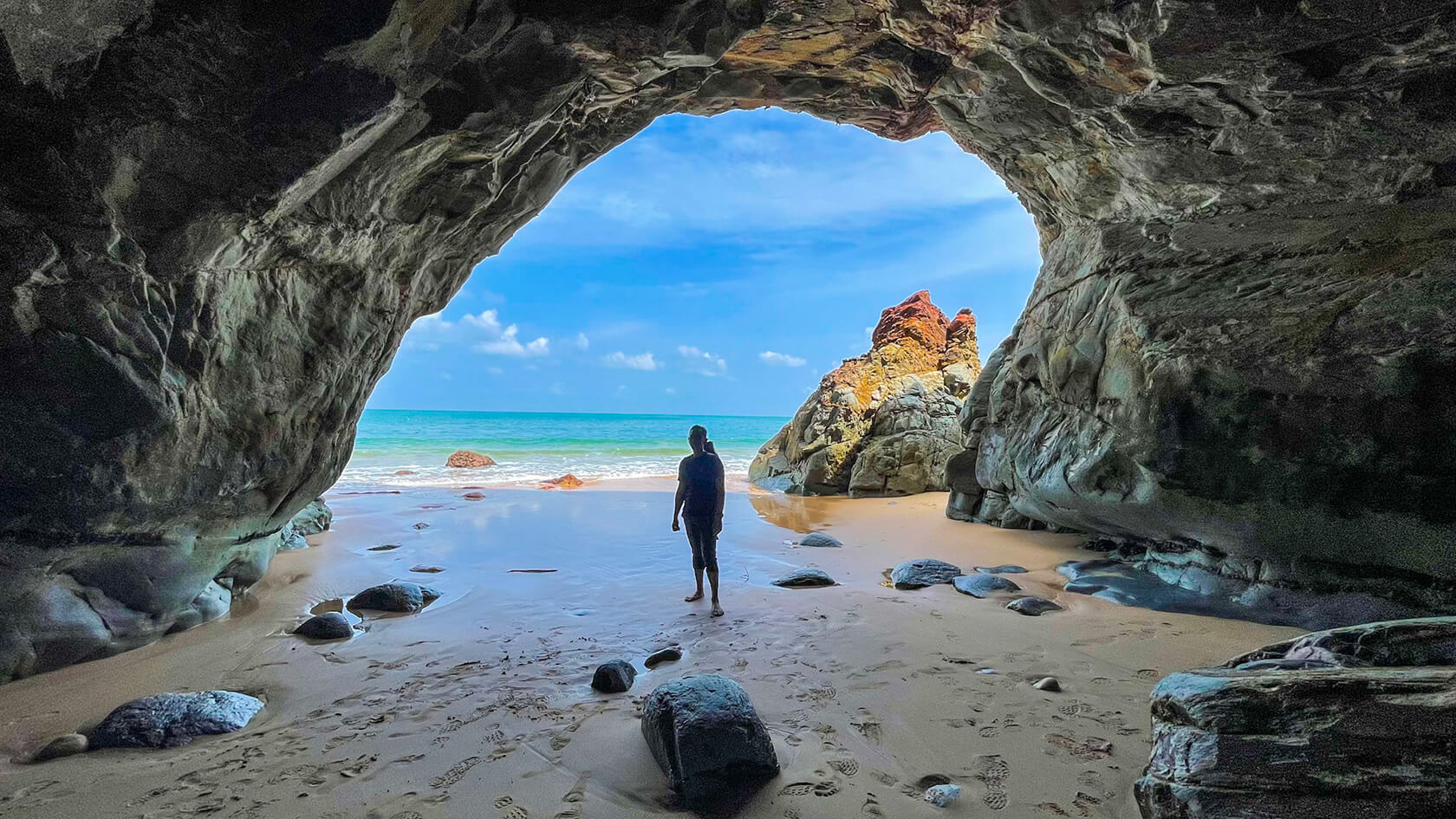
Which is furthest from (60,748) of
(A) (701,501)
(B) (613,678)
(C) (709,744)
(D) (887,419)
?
(D) (887,419)

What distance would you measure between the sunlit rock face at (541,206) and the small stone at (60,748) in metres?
1.37

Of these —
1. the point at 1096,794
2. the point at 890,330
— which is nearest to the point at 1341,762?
the point at 1096,794

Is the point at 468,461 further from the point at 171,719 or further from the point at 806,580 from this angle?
the point at 171,719

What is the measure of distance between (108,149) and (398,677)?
3539mm

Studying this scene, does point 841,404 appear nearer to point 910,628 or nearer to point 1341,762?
point 910,628

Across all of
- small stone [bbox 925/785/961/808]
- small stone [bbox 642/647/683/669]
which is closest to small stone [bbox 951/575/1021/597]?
small stone [bbox 642/647/683/669]

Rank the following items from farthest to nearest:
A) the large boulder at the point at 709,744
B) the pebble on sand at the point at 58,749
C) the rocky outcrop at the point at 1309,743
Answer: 1. the pebble on sand at the point at 58,749
2. the large boulder at the point at 709,744
3. the rocky outcrop at the point at 1309,743

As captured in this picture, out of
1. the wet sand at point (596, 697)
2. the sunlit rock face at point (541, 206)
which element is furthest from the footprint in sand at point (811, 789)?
the sunlit rock face at point (541, 206)

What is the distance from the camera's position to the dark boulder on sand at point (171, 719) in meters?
3.34

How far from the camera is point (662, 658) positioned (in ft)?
14.9

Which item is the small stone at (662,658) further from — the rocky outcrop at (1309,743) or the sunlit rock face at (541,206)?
the sunlit rock face at (541,206)

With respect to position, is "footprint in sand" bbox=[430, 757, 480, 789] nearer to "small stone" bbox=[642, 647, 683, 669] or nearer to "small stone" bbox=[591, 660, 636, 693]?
"small stone" bbox=[591, 660, 636, 693]

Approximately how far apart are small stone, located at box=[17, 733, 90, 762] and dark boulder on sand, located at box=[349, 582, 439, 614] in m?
2.55

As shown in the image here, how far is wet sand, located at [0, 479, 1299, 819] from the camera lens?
9.37ft
